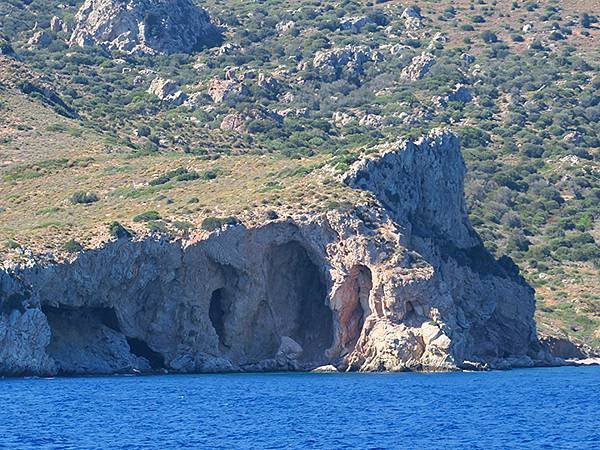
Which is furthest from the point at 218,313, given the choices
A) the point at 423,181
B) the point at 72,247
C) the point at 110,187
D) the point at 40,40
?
the point at 40,40

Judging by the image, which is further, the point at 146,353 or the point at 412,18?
the point at 412,18

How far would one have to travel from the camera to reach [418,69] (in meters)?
131

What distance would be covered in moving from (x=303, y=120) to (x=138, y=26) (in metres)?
20.1

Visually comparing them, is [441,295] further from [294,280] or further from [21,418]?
[21,418]

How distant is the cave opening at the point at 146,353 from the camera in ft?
219

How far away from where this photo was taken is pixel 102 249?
66.2 m

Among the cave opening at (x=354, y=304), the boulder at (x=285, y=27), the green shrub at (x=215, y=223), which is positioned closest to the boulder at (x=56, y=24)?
the boulder at (x=285, y=27)

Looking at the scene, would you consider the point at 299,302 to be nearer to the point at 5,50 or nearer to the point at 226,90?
the point at 5,50

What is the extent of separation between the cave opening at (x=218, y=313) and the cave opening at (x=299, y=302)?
2059 mm

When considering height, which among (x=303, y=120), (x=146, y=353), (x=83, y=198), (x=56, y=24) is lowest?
(x=146, y=353)

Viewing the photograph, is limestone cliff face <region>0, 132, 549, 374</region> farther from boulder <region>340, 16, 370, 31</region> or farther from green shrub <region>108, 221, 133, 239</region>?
boulder <region>340, 16, 370, 31</region>

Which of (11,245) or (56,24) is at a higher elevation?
(56,24)

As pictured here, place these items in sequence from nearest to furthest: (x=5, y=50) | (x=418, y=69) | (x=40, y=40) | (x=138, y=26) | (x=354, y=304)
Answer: (x=354, y=304)
(x=5, y=50)
(x=138, y=26)
(x=418, y=69)
(x=40, y=40)

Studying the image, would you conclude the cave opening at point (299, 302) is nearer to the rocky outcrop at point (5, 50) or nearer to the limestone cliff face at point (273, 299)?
the limestone cliff face at point (273, 299)
